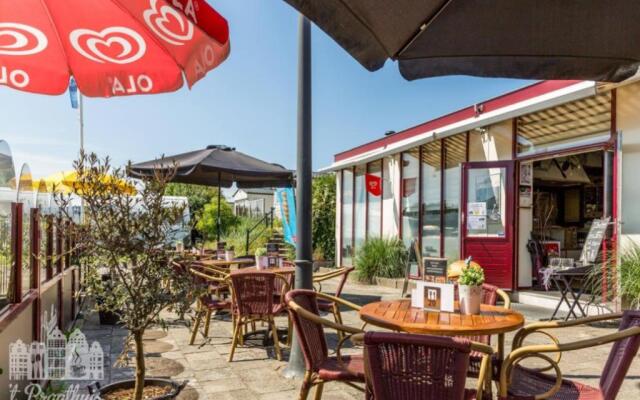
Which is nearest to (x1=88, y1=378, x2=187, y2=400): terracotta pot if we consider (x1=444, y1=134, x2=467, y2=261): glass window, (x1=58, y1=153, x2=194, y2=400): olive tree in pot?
(x1=58, y1=153, x2=194, y2=400): olive tree in pot

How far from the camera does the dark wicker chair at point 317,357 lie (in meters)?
2.56

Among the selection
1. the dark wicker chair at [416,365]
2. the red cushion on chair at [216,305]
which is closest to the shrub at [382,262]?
the red cushion on chair at [216,305]

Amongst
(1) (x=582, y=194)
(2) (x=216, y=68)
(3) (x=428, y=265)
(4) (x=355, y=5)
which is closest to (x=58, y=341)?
(2) (x=216, y=68)

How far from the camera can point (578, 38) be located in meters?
2.35

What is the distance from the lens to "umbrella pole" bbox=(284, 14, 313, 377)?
3910 millimetres

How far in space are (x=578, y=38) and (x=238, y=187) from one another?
336 inches

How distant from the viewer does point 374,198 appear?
1228 centimetres

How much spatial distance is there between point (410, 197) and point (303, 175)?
704cm

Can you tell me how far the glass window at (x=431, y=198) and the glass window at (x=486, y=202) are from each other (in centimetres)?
138

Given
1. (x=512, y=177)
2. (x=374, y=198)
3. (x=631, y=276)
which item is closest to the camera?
(x=631, y=276)

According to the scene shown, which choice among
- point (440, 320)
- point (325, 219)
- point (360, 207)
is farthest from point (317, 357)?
point (325, 219)

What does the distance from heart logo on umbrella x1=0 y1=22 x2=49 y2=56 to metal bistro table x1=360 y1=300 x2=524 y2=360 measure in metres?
2.42

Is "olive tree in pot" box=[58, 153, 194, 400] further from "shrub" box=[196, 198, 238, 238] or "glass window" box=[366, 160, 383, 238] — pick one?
"shrub" box=[196, 198, 238, 238]

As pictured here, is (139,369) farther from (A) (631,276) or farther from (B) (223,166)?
(A) (631,276)
